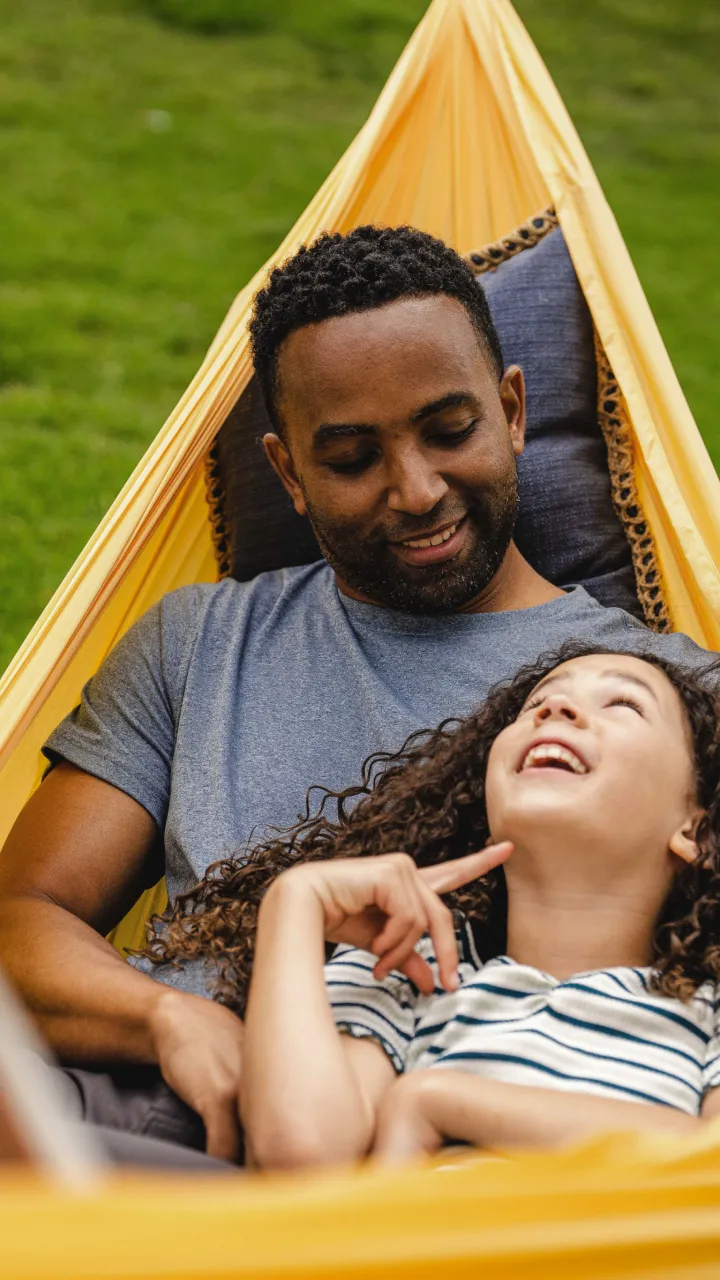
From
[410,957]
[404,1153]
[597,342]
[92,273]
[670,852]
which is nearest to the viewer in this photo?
[404,1153]

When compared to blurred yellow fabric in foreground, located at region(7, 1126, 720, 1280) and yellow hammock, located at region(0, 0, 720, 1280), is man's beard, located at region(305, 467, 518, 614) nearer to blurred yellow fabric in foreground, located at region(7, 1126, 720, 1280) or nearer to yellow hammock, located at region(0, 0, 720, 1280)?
yellow hammock, located at region(0, 0, 720, 1280)

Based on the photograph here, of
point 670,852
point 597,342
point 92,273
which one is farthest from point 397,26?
point 670,852

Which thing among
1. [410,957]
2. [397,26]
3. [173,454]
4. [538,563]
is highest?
[397,26]

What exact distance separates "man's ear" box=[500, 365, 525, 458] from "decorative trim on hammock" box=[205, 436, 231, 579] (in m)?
0.60

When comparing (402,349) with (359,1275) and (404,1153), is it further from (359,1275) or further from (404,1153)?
(359,1275)

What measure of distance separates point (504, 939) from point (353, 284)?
0.98 metres

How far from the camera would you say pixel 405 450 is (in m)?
2.07

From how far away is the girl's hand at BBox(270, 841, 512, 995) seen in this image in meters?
1.47

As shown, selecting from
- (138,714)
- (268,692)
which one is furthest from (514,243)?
(138,714)

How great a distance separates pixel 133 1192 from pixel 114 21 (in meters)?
6.63

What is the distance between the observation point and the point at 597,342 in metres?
2.66

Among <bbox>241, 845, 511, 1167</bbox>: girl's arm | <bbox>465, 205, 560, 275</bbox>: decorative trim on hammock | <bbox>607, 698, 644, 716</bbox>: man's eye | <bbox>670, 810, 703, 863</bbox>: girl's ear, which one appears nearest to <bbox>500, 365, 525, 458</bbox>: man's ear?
<bbox>465, 205, 560, 275</bbox>: decorative trim on hammock

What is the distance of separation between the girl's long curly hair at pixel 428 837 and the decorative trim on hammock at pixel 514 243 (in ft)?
3.66

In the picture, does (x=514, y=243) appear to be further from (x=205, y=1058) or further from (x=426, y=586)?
(x=205, y=1058)
